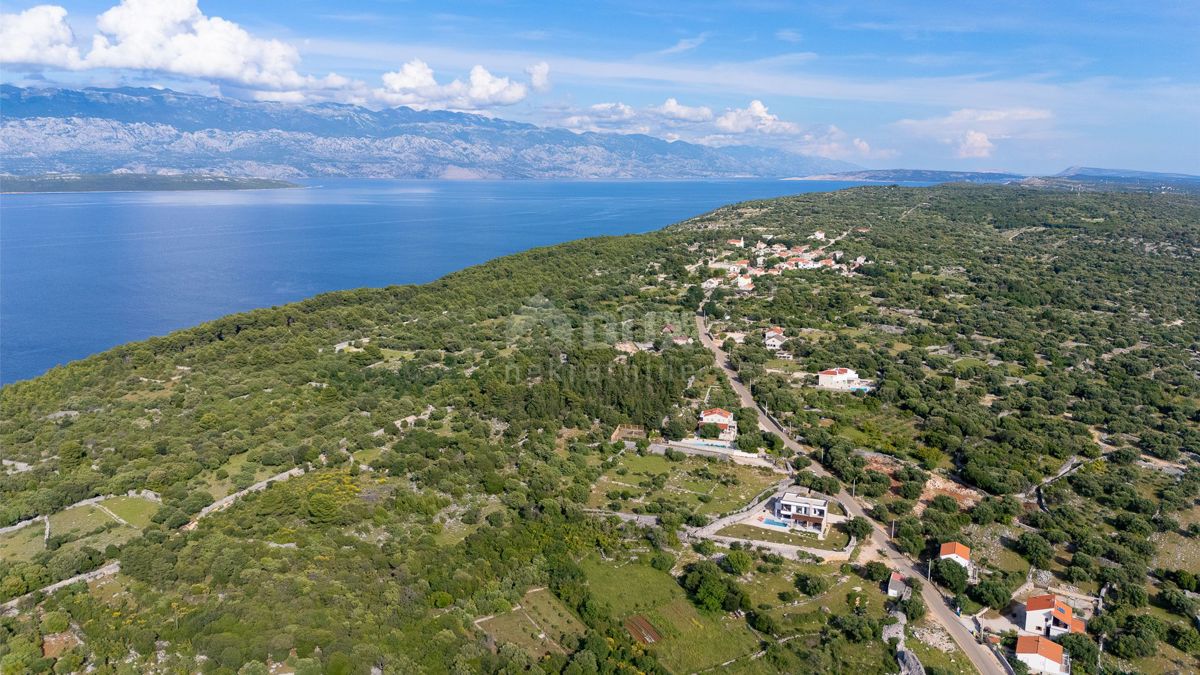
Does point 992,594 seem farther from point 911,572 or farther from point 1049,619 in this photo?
point 911,572

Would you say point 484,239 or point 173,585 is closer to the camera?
point 173,585

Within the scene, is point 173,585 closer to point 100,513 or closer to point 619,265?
point 100,513

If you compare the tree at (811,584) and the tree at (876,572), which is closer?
the tree at (811,584)

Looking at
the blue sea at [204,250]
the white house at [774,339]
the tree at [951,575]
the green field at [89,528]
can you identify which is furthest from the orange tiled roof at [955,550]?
the blue sea at [204,250]

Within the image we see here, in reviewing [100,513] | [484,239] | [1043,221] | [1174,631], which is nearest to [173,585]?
[100,513]

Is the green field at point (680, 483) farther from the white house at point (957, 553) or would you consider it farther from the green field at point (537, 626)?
the white house at point (957, 553)

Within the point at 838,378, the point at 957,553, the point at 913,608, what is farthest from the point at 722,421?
the point at 913,608
